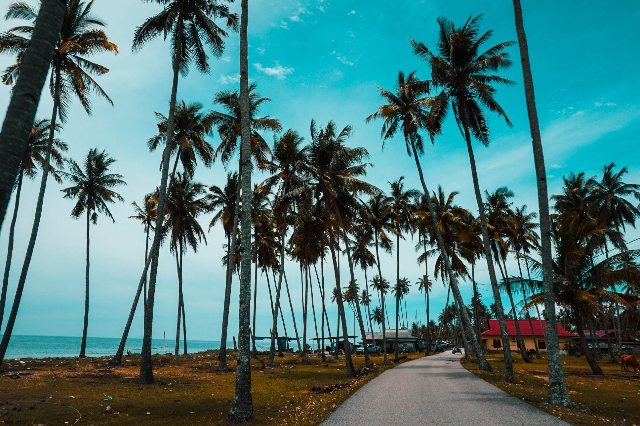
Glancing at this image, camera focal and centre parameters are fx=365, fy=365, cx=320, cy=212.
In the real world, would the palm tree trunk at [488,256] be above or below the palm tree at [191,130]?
below

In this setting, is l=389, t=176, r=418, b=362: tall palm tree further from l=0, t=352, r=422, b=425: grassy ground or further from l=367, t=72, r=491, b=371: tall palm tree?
l=0, t=352, r=422, b=425: grassy ground

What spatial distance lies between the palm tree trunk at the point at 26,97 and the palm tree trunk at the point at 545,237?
509 inches

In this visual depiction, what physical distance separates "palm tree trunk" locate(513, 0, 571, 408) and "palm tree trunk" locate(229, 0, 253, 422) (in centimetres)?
867

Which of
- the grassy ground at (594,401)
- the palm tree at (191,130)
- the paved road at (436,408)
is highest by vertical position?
the palm tree at (191,130)

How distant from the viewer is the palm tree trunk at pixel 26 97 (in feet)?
12.0

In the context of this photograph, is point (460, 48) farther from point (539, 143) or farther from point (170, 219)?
point (170, 219)

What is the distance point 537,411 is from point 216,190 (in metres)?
25.3

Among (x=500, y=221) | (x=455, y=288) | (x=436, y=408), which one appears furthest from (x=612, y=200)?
(x=436, y=408)

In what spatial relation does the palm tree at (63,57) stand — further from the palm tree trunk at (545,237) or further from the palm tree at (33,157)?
the palm tree trunk at (545,237)

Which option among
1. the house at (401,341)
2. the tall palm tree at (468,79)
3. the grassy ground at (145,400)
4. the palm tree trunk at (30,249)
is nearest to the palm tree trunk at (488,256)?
the tall palm tree at (468,79)

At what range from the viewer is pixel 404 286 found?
84.4 m

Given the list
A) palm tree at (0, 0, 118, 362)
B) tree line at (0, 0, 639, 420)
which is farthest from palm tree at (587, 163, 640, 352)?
palm tree at (0, 0, 118, 362)

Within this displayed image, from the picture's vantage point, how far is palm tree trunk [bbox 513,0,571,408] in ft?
34.8

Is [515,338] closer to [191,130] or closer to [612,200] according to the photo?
[612,200]
